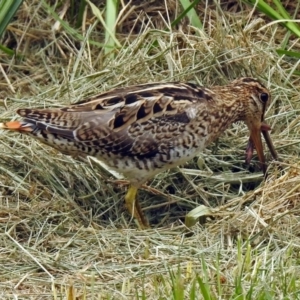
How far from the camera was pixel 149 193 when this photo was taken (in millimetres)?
5297

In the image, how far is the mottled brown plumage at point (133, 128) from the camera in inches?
192

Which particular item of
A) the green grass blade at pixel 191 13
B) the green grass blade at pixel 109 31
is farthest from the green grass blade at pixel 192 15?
the green grass blade at pixel 109 31

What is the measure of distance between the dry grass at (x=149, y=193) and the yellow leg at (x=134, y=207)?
8cm

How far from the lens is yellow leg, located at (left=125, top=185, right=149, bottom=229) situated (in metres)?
4.99

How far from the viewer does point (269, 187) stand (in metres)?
4.89

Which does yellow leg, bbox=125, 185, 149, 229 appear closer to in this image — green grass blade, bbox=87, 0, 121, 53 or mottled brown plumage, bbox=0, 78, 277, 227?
mottled brown plumage, bbox=0, 78, 277, 227

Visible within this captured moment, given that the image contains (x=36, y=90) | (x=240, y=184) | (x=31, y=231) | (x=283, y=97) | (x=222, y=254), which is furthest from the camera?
(x=36, y=90)

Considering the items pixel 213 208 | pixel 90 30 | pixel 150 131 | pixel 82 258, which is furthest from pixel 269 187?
pixel 90 30

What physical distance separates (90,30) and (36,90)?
1.58 ft

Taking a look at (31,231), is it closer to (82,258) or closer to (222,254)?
(82,258)

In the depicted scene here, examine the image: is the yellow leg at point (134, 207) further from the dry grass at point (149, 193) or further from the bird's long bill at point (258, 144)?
the bird's long bill at point (258, 144)

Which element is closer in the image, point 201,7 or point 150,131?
point 150,131

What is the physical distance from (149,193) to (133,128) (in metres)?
0.51

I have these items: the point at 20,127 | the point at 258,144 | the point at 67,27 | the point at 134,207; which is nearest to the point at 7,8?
the point at 67,27
